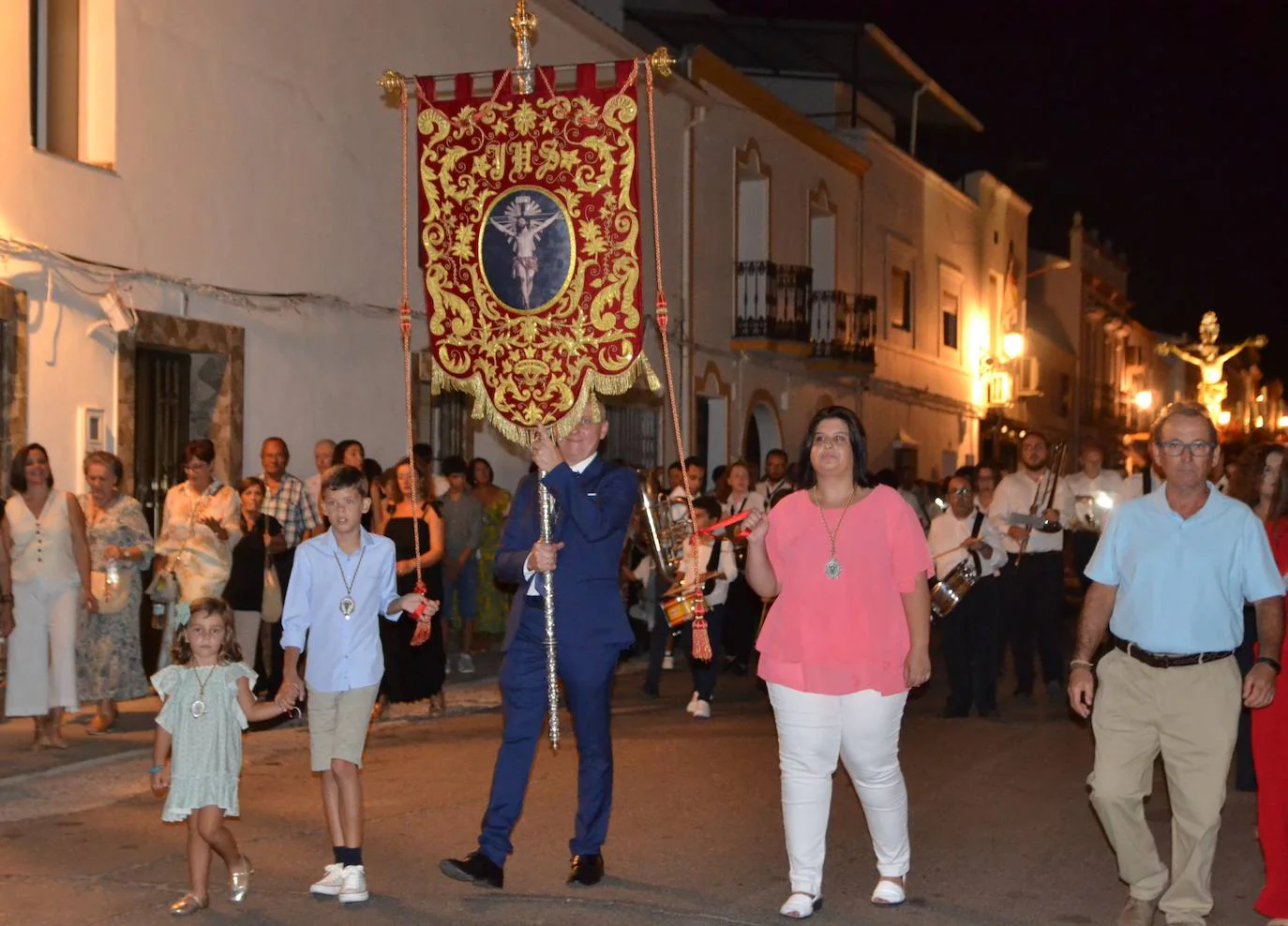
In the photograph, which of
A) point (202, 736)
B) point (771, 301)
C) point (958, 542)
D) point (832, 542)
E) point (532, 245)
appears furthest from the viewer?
point (771, 301)

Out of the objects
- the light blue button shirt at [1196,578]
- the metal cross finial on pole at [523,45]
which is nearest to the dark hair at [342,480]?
the metal cross finial on pole at [523,45]

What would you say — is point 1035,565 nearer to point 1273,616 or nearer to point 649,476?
point 649,476

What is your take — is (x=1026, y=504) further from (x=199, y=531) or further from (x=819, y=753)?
(x=819, y=753)

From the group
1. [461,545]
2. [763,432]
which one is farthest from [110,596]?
[763,432]

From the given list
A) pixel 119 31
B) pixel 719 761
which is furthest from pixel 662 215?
pixel 719 761

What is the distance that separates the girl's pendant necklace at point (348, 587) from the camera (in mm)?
6730

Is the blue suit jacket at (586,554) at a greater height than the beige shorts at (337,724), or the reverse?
the blue suit jacket at (586,554)

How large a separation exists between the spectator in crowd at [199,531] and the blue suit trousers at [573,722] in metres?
5.06

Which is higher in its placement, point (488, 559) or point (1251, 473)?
point (1251, 473)

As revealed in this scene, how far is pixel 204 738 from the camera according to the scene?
6.44 meters

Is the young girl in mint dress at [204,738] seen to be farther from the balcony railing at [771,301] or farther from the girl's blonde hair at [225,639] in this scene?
the balcony railing at [771,301]

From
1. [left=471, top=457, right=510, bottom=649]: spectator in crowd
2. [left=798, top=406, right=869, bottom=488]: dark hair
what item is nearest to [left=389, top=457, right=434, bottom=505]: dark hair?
[left=471, top=457, right=510, bottom=649]: spectator in crowd

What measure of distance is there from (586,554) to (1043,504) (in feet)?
20.6

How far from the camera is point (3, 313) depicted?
11773 mm
